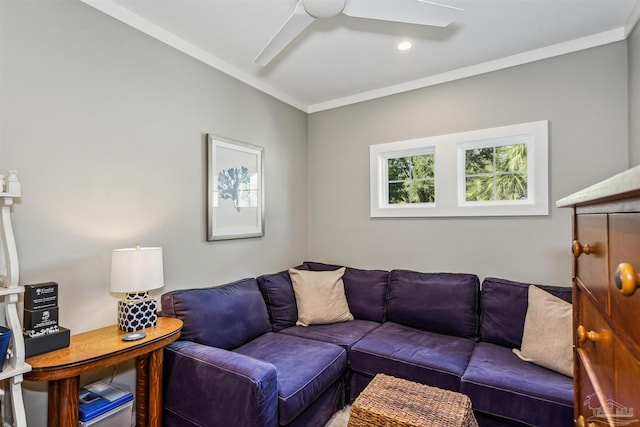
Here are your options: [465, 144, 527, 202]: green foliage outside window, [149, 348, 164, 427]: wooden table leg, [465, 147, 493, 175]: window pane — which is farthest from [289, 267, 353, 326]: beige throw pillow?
[465, 147, 493, 175]: window pane

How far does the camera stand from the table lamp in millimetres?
1783

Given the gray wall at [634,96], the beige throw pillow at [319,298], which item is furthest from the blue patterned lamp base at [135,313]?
the gray wall at [634,96]

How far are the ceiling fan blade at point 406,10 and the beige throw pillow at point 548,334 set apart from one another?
6.03 ft

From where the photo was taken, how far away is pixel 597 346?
2.63 ft

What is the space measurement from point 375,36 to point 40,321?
261 centimetres

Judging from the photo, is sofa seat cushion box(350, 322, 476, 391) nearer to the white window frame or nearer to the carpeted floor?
the carpeted floor

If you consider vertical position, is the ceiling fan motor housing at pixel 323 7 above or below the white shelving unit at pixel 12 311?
above

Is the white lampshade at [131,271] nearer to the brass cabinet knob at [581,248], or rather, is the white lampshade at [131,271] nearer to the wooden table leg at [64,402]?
the wooden table leg at [64,402]

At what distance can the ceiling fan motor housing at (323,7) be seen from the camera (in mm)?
1649

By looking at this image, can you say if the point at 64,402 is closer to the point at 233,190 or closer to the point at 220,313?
the point at 220,313

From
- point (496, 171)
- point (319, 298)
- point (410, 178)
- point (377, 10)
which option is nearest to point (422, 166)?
point (410, 178)

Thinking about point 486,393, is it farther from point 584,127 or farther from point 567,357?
point 584,127

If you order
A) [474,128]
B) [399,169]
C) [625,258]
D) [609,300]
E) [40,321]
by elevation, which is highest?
[474,128]

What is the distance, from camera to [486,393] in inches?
72.3
